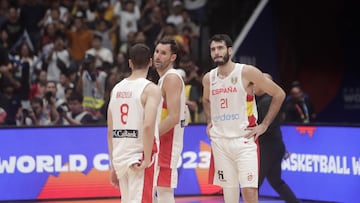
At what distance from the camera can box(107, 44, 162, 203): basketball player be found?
25.8 feet

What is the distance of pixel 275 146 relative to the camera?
40.8 feet

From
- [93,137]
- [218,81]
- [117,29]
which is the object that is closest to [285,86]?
[117,29]

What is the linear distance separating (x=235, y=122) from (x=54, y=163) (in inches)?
201

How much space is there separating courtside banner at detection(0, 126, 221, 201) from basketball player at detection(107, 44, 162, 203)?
597 centimetres

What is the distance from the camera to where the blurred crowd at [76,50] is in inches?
613

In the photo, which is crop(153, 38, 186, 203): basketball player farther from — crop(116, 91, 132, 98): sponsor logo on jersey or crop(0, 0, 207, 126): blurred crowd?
crop(0, 0, 207, 126): blurred crowd

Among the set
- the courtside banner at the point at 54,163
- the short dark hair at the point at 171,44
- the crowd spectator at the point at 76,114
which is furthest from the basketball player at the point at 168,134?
the crowd spectator at the point at 76,114

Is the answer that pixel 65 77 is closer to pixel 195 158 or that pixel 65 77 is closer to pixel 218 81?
pixel 195 158

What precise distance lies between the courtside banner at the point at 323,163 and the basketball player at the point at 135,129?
18.4 ft

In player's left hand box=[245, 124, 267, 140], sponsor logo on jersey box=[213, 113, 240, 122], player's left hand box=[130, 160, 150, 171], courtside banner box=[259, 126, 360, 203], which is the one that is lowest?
courtside banner box=[259, 126, 360, 203]

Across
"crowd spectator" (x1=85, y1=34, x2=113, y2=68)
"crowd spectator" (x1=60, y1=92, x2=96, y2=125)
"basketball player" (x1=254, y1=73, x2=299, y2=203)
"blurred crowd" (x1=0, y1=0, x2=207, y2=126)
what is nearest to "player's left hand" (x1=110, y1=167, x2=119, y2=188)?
"basketball player" (x1=254, y1=73, x2=299, y2=203)

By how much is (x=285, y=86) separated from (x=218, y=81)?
38.7 ft

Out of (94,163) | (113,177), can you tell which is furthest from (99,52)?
(113,177)

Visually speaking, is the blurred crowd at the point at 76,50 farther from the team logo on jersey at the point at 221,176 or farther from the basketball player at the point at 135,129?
the basketball player at the point at 135,129
